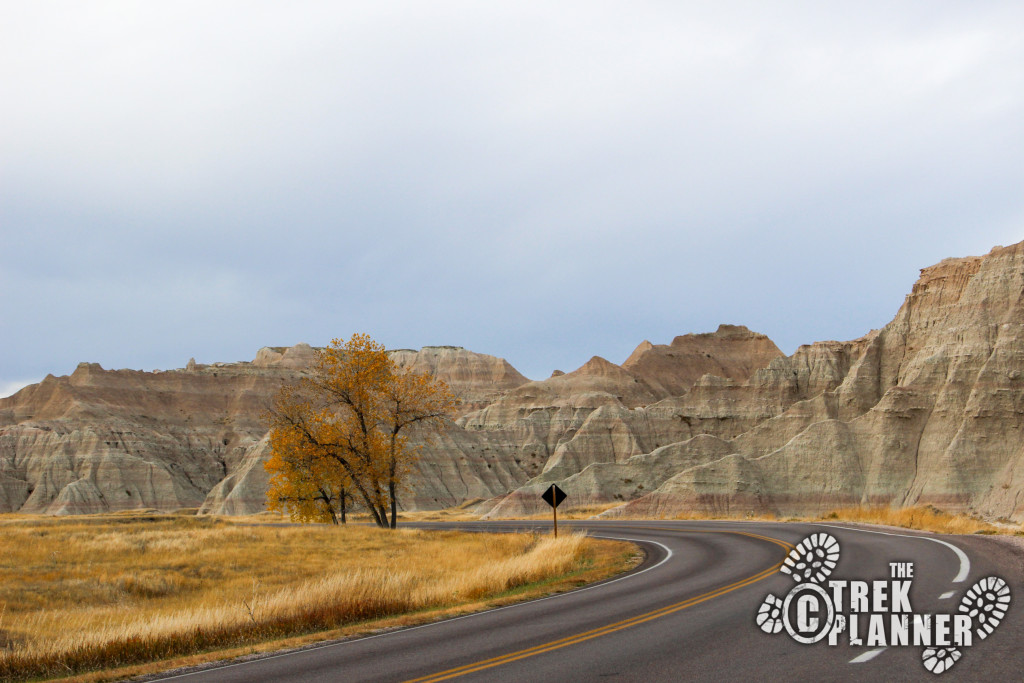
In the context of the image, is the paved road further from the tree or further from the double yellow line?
the tree

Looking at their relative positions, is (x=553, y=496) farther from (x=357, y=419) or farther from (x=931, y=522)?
(x=357, y=419)

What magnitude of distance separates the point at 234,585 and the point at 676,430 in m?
82.7

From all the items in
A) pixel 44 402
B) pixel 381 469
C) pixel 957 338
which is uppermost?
pixel 44 402

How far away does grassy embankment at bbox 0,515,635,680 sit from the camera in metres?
13.2

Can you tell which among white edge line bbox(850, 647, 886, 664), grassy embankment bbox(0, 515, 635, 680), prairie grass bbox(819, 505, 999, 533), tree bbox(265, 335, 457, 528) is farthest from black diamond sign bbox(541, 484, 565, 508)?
white edge line bbox(850, 647, 886, 664)

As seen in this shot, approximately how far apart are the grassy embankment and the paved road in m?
1.77

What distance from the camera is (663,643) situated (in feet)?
34.1

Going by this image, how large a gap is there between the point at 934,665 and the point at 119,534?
116 ft

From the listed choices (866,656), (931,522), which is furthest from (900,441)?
(866,656)

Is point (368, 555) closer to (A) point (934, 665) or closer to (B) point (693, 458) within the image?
(A) point (934, 665)

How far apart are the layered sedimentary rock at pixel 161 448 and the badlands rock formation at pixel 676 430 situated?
293 millimetres

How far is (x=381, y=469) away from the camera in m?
41.2

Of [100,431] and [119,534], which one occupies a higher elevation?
[100,431]

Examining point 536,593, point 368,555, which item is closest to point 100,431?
point 368,555
